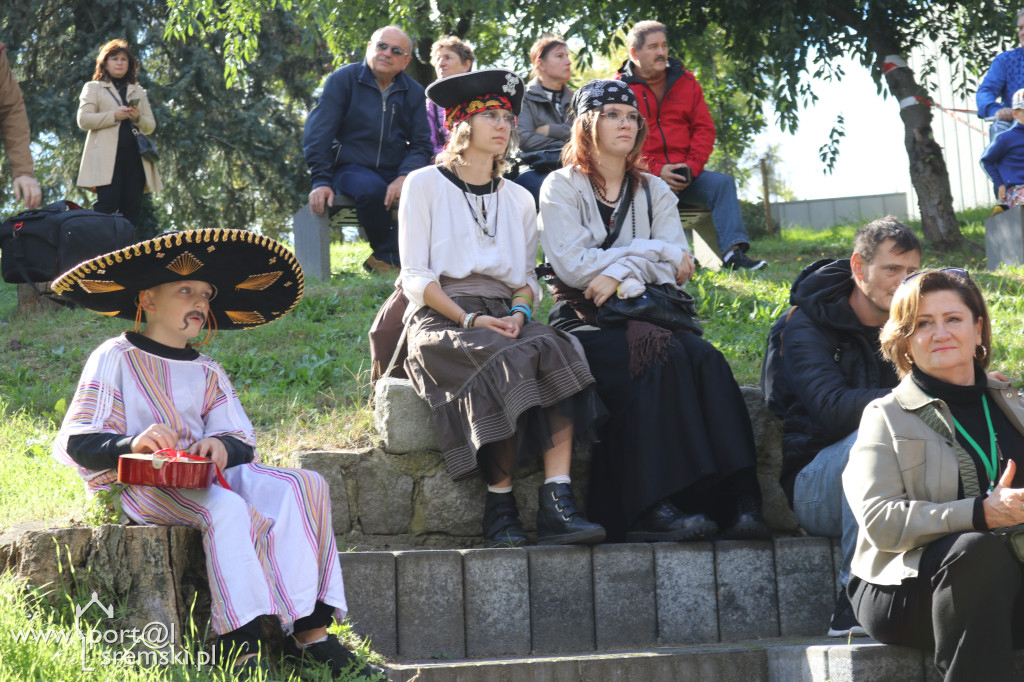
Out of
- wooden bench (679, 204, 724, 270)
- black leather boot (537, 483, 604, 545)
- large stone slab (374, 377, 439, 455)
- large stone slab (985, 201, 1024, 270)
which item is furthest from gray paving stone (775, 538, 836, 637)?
large stone slab (985, 201, 1024, 270)

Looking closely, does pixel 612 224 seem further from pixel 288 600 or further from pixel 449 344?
pixel 288 600

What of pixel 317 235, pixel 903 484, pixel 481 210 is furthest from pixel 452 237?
pixel 317 235

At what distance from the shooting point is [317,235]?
8.29m

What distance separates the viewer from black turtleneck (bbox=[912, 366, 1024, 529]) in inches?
128

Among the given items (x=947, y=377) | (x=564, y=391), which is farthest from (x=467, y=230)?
(x=947, y=377)

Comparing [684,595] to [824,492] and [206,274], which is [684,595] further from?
[206,274]

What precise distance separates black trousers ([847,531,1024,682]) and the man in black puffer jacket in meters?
0.81

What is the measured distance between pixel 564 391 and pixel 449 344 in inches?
18.8

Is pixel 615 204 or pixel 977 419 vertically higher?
pixel 615 204

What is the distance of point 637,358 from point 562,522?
74 centimetres

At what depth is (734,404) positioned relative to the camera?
4293 mm

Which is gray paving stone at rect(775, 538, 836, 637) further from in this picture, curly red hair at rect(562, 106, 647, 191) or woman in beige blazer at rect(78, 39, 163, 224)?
woman in beige blazer at rect(78, 39, 163, 224)

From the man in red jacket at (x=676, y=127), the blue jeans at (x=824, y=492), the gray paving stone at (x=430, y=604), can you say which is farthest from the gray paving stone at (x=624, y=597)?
the man in red jacket at (x=676, y=127)

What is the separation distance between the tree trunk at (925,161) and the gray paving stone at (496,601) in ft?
24.3
